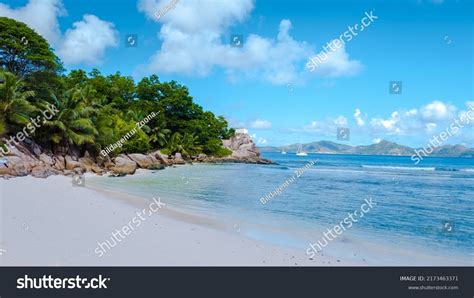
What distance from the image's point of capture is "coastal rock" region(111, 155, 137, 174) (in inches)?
1105

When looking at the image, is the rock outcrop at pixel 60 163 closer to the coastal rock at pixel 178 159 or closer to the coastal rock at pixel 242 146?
the coastal rock at pixel 178 159

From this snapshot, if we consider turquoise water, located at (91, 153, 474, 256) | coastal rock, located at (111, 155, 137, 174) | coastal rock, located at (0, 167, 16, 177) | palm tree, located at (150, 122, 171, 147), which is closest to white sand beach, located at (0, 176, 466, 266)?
turquoise water, located at (91, 153, 474, 256)

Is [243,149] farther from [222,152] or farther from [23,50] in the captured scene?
[23,50]

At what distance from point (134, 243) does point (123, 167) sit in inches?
867

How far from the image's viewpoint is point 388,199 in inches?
799

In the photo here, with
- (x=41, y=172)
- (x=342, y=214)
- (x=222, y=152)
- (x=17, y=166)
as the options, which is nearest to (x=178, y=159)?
(x=222, y=152)

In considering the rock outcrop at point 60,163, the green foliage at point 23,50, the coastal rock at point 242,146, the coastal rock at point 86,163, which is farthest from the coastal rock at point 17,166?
the coastal rock at point 242,146

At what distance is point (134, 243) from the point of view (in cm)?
801

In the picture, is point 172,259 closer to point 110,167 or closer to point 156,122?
point 110,167

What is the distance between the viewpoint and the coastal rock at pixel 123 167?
92.1 ft

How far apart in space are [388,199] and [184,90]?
1650 inches

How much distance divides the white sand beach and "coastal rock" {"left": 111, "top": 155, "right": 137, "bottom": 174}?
15.7m
